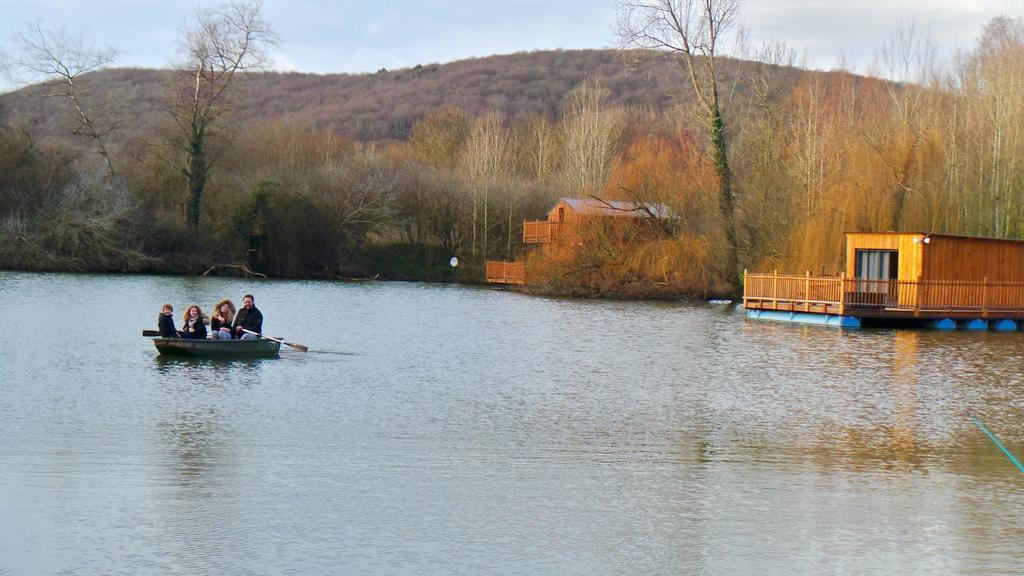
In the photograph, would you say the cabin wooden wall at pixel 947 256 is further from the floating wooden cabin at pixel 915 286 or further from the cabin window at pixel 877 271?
the cabin window at pixel 877 271

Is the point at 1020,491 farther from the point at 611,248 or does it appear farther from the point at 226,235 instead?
the point at 226,235

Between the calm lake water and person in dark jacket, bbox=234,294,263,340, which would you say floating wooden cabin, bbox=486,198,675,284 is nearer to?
the calm lake water

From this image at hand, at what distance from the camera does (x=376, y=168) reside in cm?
7219

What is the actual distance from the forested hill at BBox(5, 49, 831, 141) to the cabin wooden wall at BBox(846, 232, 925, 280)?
296ft

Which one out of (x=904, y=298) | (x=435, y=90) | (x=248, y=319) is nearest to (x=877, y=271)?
(x=904, y=298)

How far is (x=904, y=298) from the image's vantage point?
36.8 m

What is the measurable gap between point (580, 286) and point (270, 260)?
65.1 ft

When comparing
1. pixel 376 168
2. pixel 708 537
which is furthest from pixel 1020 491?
pixel 376 168

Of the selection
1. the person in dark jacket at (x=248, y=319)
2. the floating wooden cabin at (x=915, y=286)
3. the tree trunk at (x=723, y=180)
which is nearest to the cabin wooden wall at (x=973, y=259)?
the floating wooden cabin at (x=915, y=286)

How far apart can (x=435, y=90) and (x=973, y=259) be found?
457ft

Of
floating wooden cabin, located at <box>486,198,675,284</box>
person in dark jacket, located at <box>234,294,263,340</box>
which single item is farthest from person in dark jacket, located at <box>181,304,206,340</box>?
floating wooden cabin, located at <box>486,198,675,284</box>

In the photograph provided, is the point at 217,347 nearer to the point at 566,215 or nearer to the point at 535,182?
the point at 566,215

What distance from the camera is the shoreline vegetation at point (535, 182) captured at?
44188mm

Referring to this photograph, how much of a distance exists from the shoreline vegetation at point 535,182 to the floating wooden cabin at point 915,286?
375cm
